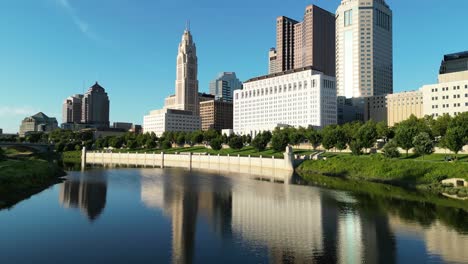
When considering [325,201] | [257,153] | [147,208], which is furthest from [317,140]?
[147,208]

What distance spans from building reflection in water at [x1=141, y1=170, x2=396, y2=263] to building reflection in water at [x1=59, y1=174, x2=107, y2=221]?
7123 millimetres

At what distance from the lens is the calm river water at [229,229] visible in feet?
105

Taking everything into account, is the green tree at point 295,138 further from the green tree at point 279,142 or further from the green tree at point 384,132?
the green tree at point 384,132

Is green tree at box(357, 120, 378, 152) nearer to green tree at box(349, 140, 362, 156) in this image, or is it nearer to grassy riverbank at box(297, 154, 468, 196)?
green tree at box(349, 140, 362, 156)

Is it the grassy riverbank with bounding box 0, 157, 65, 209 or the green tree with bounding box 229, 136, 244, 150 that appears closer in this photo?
the grassy riverbank with bounding box 0, 157, 65, 209

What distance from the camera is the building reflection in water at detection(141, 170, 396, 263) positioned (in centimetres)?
3281

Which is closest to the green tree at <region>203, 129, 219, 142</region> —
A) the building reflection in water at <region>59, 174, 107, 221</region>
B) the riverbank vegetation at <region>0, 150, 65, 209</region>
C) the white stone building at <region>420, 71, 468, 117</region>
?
the white stone building at <region>420, 71, 468, 117</region>

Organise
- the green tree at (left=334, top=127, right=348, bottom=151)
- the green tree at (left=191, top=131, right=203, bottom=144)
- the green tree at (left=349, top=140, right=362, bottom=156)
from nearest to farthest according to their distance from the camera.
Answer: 1. the green tree at (left=349, top=140, right=362, bottom=156)
2. the green tree at (left=334, top=127, right=348, bottom=151)
3. the green tree at (left=191, top=131, right=203, bottom=144)

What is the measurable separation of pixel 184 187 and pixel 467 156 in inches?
2582

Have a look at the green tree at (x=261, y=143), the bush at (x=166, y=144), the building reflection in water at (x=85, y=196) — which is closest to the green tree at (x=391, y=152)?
the green tree at (x=261, y=143)

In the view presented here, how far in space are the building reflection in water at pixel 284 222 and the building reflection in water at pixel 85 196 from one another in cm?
712

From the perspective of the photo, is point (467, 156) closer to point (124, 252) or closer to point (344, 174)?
point (344, 174)

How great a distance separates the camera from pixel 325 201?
5762 cm

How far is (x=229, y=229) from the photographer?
41000 mm
